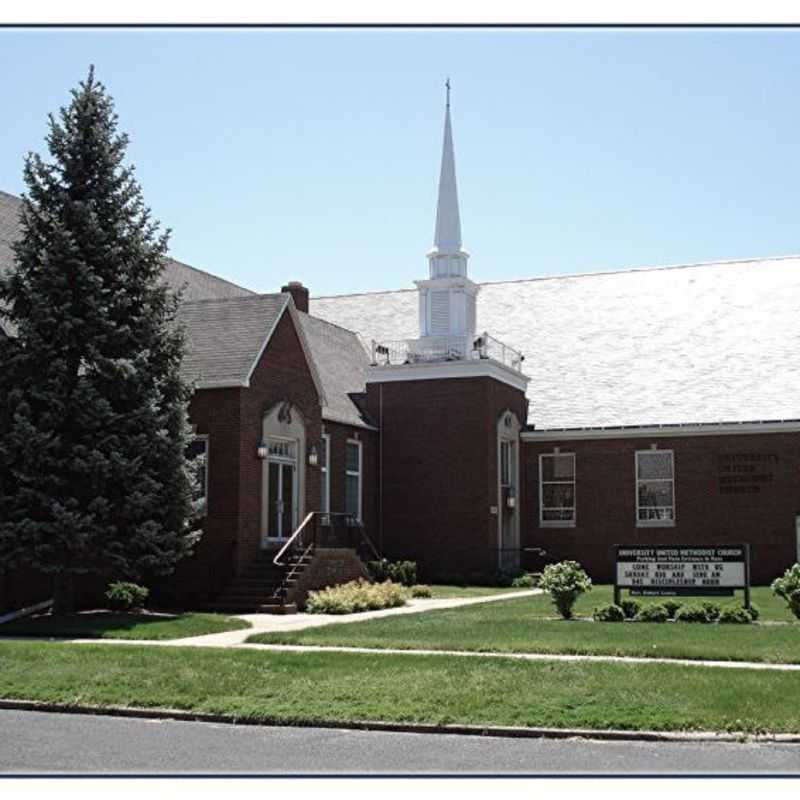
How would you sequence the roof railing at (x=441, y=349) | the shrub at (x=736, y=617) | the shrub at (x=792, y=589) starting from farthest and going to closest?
the roof railing at (x=441, y=349), the shrub at (x=736, y=617), the shrub at (x=792, y=589)

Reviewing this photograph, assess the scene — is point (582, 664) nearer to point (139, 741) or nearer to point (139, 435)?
point (139, 741)

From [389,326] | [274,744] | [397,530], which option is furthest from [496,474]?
[274,744]

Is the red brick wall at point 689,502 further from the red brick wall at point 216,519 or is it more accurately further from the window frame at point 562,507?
the red brick wall at point 216,519

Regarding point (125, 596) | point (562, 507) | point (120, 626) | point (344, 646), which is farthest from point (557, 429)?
point (344, 646)

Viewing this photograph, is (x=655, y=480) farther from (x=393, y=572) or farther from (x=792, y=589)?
(x=792, y=589)

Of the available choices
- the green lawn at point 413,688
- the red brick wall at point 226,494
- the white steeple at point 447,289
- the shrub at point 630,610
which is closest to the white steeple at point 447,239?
the white steeple at point 447,289

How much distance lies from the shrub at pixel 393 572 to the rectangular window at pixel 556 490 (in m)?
6.66

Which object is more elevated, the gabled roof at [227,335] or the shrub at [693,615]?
the gabled roof at [227,335]

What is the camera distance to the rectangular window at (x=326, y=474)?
31.8 metres

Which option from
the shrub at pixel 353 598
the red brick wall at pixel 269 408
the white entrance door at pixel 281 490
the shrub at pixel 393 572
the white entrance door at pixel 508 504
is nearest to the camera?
the shrub at pixel 353 598

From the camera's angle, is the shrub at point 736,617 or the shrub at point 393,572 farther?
the shrub at point 393,572

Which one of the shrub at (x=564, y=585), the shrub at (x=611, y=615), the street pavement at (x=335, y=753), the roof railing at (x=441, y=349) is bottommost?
the street pavement at (x=335, y=753)

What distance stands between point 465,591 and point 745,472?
30.1ft

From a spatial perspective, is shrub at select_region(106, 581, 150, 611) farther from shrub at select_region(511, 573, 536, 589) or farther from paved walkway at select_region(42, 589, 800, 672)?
shrub at select_region(511, 573, 536, 589)
